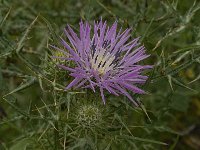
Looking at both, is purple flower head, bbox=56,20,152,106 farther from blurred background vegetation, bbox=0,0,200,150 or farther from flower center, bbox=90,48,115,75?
blurred background vegetation, bbox=0,0,200,150

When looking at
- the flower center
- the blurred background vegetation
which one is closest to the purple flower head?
the flower center

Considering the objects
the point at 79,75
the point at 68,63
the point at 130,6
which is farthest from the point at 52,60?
the point at 130,6

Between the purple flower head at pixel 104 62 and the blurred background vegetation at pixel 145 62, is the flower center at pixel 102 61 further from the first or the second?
the blurred background vegetation at pixel 145 62

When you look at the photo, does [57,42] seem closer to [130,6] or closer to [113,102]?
[113,102]

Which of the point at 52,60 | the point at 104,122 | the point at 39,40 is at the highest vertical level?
the point at 39,40

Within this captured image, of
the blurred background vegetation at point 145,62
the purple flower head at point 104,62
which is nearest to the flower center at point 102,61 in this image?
the purple flower head at point 104,62

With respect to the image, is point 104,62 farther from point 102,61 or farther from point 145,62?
point 145,62
